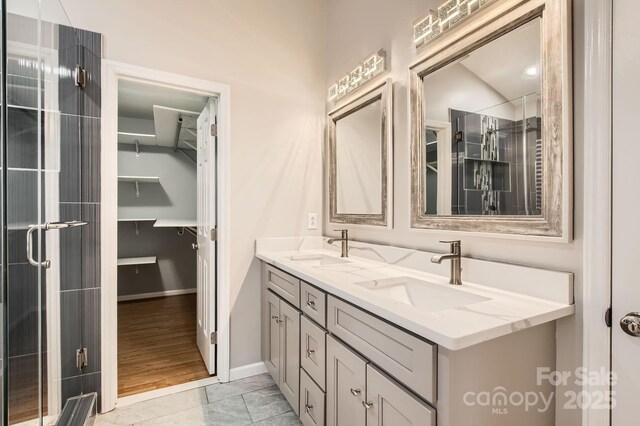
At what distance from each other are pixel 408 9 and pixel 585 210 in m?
1.33

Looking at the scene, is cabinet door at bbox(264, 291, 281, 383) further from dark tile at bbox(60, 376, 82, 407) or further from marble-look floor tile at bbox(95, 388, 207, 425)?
dark tile at bbox(60, 376, 82, 407)

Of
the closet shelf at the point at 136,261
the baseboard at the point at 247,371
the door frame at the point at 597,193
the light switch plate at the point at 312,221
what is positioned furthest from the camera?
the closet shelf at the point at 136,261

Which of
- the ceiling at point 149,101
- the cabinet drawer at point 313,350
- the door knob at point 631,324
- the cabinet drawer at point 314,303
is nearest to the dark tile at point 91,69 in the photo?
the ceiling at point 149,101

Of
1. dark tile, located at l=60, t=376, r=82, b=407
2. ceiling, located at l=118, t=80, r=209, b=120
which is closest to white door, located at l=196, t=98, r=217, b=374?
ceiling, located at l=118, t=80, r=209, b=120

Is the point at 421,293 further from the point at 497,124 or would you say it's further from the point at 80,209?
the point at 80,209

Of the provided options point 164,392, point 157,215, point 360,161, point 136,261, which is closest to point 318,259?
point 360,161

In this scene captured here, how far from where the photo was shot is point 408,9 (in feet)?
5.43

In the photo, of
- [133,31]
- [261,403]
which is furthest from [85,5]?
[261,403]

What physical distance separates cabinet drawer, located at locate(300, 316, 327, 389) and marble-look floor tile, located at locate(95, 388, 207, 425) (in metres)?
0.85

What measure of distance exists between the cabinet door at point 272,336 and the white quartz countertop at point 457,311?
1.84 ft

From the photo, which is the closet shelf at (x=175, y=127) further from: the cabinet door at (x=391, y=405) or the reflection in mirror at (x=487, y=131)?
the cabinet door at (x=391, y=405)

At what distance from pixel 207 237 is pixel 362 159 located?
1.26m

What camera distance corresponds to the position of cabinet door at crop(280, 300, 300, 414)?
163cm

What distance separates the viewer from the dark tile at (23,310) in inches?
44.3
